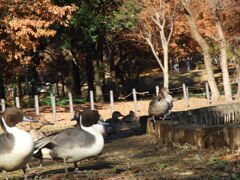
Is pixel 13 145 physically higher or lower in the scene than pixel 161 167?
higher

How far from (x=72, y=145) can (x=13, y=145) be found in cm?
114

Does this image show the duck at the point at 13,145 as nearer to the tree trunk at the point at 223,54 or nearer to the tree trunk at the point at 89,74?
the tree trunk at the point at 223,54

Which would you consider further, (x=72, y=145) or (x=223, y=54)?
(x=223, y=54)

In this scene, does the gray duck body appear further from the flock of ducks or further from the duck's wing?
the duck's wing

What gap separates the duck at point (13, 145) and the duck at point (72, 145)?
853 mm

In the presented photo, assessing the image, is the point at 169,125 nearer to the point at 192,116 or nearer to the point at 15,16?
the point at 192,116

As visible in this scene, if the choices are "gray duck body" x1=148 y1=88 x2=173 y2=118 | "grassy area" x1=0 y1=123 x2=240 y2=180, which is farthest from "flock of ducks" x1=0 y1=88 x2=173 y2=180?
"gray duck body" x1=148 y1=88 x2=173 y2=118

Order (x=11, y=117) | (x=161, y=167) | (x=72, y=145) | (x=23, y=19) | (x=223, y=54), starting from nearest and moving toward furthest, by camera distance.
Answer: (x=11, y=117)
(x=161, y=167)
(x=72, y=145)
(x=23, y=19)
(x=223, y=54)

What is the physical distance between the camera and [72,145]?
291 inches

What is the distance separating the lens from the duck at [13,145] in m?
6.44

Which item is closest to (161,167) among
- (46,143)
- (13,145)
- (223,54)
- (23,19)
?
(46,143)

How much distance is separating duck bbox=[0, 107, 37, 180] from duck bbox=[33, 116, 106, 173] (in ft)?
2.80

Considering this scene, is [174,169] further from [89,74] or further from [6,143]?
[89,74]

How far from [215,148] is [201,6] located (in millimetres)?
23596
